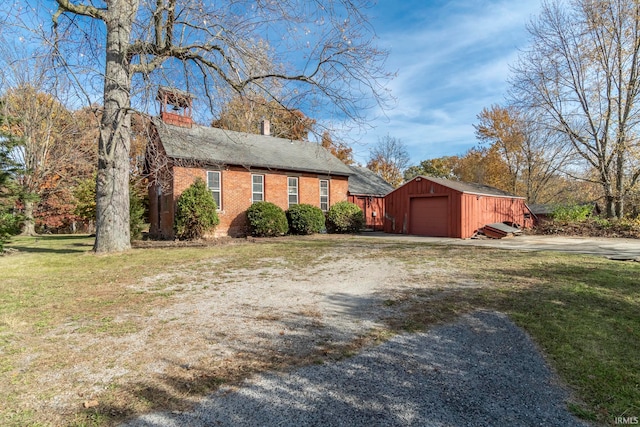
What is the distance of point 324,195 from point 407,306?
15.9 meters

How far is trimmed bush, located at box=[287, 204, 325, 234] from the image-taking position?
17.7 m


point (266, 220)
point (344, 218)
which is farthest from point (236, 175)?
point (344, 218)

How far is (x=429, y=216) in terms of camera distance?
62.8 ft

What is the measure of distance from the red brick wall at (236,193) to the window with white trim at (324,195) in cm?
56

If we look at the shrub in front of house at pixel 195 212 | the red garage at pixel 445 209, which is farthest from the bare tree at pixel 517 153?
the shrub in front of house at pixel 195 212

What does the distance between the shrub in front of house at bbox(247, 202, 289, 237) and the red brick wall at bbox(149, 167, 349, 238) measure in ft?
2.63

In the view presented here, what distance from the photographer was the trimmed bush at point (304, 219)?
17.7 m

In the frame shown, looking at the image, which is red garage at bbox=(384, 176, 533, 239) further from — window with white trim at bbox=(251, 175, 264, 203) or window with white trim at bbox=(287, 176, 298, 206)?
window with white trim at bbox=(251, 175, 264, 203)

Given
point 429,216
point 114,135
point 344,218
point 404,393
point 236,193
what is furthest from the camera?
point 344,218

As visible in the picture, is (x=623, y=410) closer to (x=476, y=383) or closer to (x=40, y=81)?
(x=476, y=383)

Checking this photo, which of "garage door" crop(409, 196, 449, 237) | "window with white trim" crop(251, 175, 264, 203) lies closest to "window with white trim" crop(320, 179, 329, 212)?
"window with white trim" crop(251, 175, 264, 203)

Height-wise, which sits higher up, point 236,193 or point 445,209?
point 236,193

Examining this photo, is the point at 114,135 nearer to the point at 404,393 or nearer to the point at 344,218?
the point at 404,393

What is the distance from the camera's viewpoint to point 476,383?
2.85 m
